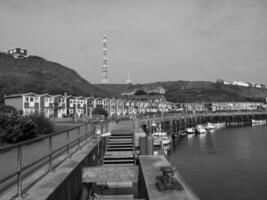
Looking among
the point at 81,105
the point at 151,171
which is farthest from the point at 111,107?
the point at 151,171

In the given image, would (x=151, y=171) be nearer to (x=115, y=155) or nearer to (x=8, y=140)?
(x=115, y=155)

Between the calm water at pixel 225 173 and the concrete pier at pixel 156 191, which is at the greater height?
the concrete pier at pixel 156 191

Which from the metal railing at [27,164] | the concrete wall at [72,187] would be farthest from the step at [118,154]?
the concrete wall at [72,187]

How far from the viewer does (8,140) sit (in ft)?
60.5

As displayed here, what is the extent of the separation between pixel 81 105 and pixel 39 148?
63.1m

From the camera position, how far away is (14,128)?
61.3 feet

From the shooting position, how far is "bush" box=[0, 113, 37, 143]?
18406mm

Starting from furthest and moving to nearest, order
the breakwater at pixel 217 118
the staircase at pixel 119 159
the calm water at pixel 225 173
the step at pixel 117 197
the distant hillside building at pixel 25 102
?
the breakwater at pixel 217 118, the distant hillside building at pixel 25 102, the calm water at pixel 225 173, the staircase at pixel 119 159, the step at pixel 117 197

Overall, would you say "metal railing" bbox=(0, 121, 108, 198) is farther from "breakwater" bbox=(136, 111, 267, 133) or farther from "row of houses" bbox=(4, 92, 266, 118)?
"breakwater" bbox=(136, 111, 267, 133)

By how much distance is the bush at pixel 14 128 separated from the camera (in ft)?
60.4

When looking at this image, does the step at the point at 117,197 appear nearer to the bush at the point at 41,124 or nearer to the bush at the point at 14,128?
the bush at the point at 14,128

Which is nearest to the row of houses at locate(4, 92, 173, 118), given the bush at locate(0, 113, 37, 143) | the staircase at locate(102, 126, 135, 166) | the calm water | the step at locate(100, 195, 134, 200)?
the bush at locate(0, 113, 37, 143)

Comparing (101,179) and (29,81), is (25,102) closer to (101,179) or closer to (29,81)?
(101,179)

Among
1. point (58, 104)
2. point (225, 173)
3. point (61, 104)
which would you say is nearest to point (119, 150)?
point (225, 173)
